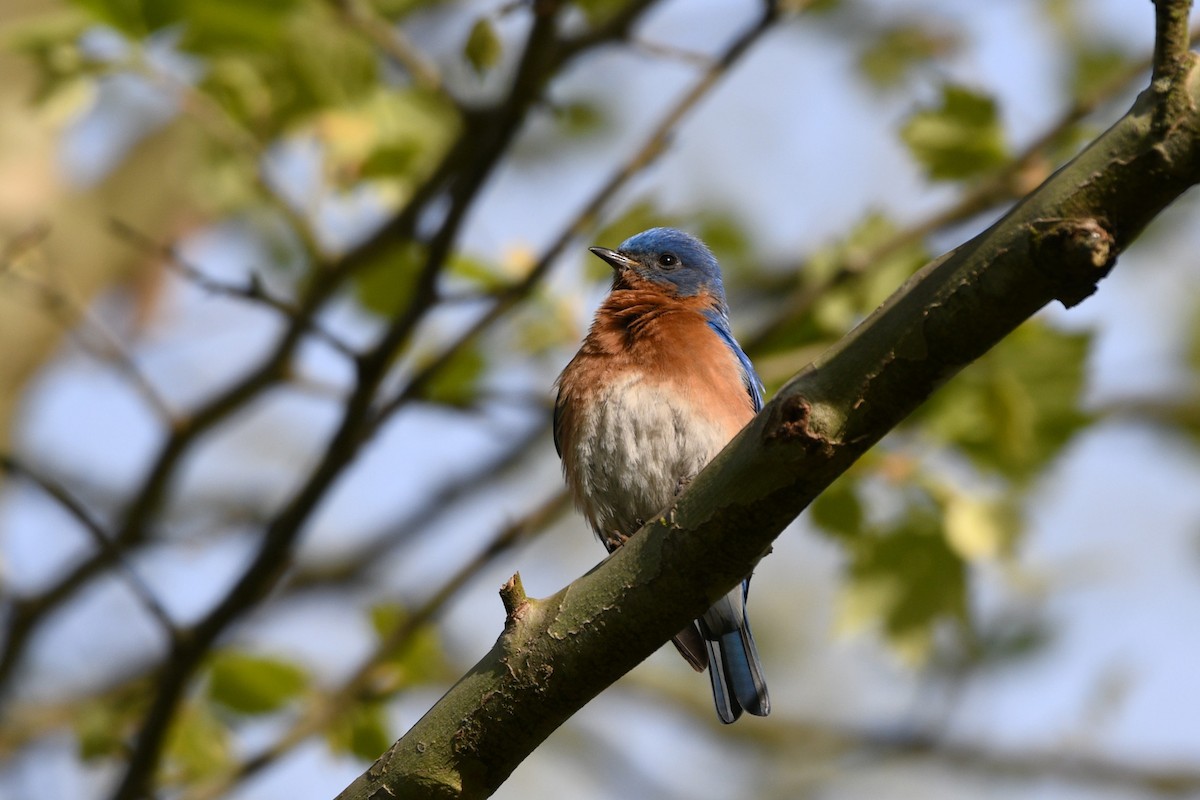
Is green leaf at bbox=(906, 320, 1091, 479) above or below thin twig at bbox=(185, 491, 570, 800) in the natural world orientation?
below

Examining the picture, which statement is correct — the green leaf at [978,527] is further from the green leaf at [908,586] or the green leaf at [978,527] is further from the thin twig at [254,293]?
the thin twig at [254,293]

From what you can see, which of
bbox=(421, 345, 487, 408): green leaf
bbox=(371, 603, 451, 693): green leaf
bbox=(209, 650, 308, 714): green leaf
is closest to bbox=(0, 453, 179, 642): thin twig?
bbox=(209, 650, 308, 714): green leaf

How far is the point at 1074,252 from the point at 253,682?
15.4 ft

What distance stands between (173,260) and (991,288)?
4.10 m

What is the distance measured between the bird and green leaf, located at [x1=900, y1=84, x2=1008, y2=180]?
1.32 meters

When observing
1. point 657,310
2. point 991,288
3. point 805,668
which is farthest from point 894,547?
point 805,668

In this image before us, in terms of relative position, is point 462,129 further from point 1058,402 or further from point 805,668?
point 805,668

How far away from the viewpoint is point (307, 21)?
21.0ft

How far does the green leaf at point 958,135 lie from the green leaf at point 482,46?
7.10 feet

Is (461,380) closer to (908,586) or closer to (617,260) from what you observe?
(617,260)

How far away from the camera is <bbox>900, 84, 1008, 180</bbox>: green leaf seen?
616cm

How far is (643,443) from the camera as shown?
601 centimetres

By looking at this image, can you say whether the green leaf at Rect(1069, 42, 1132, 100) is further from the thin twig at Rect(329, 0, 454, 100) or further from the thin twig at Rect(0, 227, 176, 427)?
the thin twig at Rect(0, 227, 176, 427)

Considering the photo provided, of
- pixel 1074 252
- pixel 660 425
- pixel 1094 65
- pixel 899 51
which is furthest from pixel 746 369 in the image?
pixel 899 51
